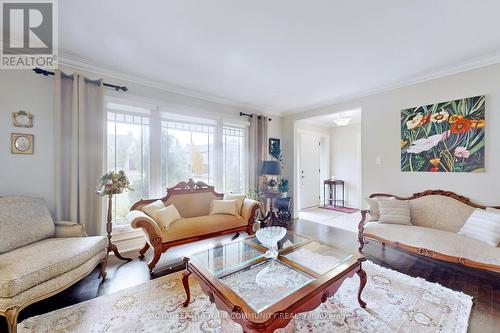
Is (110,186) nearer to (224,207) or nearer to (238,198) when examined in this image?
(224,207)

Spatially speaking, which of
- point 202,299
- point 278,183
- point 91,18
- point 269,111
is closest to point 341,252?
point 202,299

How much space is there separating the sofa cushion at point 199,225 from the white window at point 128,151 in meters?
1.03

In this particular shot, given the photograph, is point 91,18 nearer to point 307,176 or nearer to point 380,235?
point 380,235

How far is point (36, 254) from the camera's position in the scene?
1733mm

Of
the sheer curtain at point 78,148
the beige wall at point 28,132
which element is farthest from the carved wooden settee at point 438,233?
the beige wall at point 28,132

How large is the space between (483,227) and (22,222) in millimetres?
4796

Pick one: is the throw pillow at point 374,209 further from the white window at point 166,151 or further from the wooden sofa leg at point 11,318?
the wooden sofa leg at point 11,318

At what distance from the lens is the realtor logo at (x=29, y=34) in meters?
1.83

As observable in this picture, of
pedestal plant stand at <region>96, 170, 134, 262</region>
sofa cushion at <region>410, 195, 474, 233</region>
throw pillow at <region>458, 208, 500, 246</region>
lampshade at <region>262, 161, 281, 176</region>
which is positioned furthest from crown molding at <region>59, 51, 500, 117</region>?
throw pillow at <region>458, 208, 500, 246</region>

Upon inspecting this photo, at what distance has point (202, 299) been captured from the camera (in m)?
1.89

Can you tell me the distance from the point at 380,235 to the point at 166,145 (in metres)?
3.55

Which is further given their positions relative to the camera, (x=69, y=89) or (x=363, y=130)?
(x=363, y=130)

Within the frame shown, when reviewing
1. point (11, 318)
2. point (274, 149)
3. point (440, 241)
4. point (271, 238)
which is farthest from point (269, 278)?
point (274, 149)

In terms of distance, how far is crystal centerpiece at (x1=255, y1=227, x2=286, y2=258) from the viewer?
1.89m
